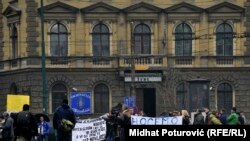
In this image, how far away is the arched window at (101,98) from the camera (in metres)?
57.8

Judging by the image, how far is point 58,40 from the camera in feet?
190

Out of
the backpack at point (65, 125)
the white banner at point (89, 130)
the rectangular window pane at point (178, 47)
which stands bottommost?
the white banner at point (89, 130)

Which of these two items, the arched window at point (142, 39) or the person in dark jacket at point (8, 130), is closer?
the person in dark jacket at point (8, 130)

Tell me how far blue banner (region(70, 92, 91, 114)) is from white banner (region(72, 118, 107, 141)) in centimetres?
2342

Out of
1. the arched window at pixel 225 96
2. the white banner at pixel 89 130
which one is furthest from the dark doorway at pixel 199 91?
the white banner at pixel 89 130

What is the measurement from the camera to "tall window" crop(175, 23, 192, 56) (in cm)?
5906

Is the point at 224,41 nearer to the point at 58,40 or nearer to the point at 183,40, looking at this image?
the point at 183,40

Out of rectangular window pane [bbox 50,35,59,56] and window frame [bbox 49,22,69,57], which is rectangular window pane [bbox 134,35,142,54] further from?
rectangular window pane [bbox 50,35,59,56]

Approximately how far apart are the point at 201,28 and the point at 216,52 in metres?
1.90

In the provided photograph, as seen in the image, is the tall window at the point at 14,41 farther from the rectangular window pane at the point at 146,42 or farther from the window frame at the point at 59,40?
the rectangular window pane at the point at 146,42

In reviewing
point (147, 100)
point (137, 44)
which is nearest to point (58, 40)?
point (137, 44)

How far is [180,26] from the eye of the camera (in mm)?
59156

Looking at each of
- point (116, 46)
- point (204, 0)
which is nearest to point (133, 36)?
point (116, 46)

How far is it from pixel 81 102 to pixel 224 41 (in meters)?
11.6
